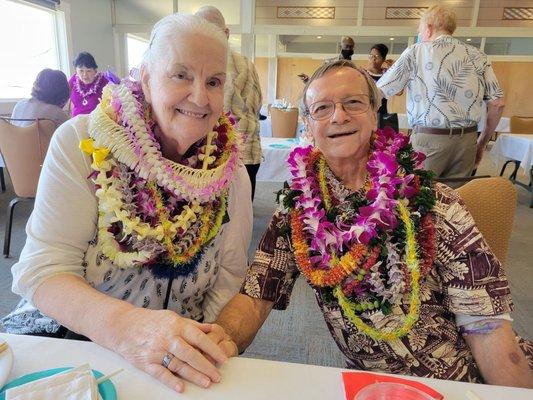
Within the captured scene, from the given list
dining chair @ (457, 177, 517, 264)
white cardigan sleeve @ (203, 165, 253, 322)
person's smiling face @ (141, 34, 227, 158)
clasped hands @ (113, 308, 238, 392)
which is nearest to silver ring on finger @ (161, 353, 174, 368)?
clasped hands @ (113, 308, 238, 392)

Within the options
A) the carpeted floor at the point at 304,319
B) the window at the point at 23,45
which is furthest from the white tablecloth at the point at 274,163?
the window at the point at 23,45

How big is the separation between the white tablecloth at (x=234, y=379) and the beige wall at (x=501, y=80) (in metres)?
8.61

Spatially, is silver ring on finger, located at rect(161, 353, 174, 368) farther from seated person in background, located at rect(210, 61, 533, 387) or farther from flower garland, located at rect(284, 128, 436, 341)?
flower garland, located at rect(284, 128, 436, 341)

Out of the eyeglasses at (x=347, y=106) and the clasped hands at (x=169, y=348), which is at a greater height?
the eyeglasses at (x=347, y=106)

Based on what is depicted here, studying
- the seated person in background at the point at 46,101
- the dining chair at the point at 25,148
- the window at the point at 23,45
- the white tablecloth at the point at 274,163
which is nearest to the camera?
the dining chair at the point at 25,148

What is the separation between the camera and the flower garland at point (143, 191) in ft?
3.44

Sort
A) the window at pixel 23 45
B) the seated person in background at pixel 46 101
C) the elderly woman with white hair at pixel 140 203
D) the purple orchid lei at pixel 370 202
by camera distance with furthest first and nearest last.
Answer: the window at pixel 23 45 → the seated person in background at pixel 46 101 → the purple orchid lei at pixel 370 202 → the elderly woman with white hair at pixel 140 203

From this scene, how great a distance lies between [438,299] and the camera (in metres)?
1.11

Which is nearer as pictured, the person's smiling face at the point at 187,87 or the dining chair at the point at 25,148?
the person's smiling face at the point at 187,87

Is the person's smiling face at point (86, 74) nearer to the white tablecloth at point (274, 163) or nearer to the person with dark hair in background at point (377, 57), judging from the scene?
the white tablecloth at point (274, 163)

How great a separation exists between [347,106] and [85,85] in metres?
4.45

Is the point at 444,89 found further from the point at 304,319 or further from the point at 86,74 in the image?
the point at 86,74

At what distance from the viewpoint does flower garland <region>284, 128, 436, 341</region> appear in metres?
1.06

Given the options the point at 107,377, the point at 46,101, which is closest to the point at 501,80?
the point at 46,101
